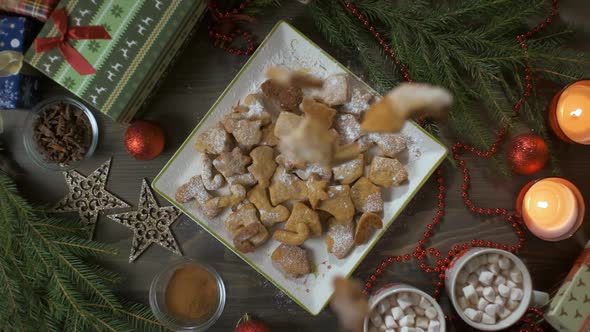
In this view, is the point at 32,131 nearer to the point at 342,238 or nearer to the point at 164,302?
the point at 164,302

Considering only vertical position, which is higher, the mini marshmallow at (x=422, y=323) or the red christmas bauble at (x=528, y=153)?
the red christmas bauble at (x=528, y=153)

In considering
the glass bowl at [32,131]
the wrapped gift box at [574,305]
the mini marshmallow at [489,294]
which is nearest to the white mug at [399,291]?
the mini marshmallow at [489,294]

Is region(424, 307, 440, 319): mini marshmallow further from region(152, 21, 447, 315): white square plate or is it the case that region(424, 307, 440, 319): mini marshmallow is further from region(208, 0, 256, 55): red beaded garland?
region(208, 0, 256, 55): red beaded garland

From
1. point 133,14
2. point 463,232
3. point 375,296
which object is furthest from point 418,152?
point 133,14

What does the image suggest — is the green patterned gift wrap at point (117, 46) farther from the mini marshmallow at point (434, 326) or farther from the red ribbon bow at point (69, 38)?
the mini marshmallow at point (434, 326)

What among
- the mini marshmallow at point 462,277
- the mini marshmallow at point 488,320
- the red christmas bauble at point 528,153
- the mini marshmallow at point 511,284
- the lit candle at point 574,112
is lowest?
the mini marshmallow at point 488,320

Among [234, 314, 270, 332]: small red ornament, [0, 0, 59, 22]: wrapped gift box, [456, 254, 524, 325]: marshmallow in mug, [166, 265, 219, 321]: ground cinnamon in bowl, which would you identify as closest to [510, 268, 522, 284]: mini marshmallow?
[456, 254, 524, 325]: marshmallow in mug

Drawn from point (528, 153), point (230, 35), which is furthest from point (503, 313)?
point (230, 35)
